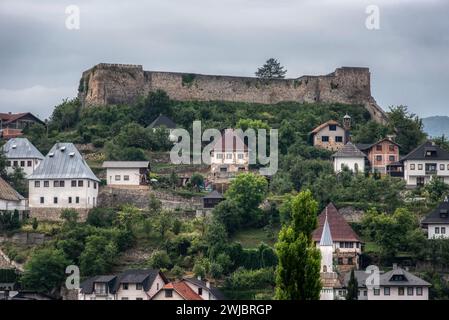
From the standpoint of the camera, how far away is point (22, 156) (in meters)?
77.0

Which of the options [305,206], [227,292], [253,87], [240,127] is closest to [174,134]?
[240,127]

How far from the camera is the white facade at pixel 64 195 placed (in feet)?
230

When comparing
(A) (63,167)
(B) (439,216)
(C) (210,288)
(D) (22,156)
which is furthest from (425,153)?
(D) (22,156)

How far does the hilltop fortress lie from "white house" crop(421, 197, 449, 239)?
2127 cm

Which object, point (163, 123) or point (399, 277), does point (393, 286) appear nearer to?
point (399, 277)

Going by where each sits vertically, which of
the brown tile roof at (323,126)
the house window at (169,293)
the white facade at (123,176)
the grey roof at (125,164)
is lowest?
the house window at (169,293)

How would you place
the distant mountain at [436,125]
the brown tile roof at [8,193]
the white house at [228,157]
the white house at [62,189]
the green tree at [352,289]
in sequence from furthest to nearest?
the distant mountain at [436,125]
the white house at [228,157]
the brown tile roof at [8,193]
the white house at [62,189]
the green tree at [352,289]

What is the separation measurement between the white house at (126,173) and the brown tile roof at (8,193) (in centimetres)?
513

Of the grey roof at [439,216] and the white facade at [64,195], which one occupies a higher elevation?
the white facade at [64,195]

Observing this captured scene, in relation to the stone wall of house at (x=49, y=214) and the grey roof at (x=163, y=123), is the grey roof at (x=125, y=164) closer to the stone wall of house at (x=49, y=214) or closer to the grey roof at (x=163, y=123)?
the stone wall of house at (x=49, y=214)

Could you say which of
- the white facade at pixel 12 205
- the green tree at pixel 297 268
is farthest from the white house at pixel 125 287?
the green tree at pixel 297 268

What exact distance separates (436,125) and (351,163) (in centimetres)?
8320

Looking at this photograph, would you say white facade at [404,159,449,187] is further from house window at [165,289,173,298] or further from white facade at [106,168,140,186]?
house window at [165,289,173,298]

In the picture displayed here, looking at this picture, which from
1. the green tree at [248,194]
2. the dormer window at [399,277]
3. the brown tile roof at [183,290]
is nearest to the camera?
the brown tile roof at [183,290]
